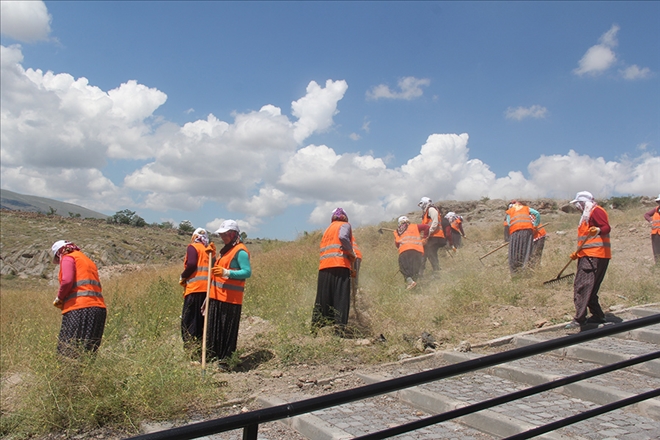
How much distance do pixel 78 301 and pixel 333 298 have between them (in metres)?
3.25

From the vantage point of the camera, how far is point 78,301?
5535 mm

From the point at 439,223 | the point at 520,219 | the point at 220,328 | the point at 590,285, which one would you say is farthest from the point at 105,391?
the point at 439,223

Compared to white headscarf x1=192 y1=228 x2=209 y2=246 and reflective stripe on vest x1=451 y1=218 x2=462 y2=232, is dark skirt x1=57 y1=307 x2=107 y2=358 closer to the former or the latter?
white headscarf x1=192 y1=228 x2=209 y2=246

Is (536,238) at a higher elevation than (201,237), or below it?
higher

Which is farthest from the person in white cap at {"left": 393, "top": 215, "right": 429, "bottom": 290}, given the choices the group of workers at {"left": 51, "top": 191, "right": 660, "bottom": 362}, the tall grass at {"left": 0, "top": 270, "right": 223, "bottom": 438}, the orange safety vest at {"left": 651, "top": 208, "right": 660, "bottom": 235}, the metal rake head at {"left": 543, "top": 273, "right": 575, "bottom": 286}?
the tall grass at {"left": 0, "top": 270, "right": 223, "bottom": 438}

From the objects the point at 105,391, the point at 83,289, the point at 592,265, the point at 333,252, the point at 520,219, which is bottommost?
the point at 105,391

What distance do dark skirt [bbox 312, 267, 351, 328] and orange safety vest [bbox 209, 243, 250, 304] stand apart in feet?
4.46

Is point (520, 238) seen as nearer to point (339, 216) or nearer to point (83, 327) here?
point (339, 216)

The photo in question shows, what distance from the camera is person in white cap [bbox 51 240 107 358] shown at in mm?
5477

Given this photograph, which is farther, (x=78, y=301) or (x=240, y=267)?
(x=240, y=267)

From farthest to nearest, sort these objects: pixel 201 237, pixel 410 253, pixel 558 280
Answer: pixel 410 253 → pixel 558 280 → pixel 201 237

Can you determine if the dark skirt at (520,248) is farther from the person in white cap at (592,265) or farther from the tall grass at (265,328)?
the person in white cap at (592,265)

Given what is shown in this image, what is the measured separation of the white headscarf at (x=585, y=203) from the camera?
6523mm

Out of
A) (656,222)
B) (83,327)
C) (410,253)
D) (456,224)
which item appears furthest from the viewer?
(456,224)
